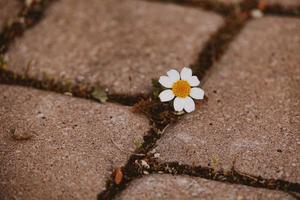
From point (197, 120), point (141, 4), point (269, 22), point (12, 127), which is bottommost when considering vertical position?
point (12, 127)

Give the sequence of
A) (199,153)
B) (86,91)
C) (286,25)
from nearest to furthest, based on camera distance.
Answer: (199,153) → (86,91) → (286,25)

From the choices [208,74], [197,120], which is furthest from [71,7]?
[197,120]

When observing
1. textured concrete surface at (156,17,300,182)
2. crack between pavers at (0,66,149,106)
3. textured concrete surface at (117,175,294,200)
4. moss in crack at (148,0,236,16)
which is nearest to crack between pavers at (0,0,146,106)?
crack between pavers at (0,66,149,106)

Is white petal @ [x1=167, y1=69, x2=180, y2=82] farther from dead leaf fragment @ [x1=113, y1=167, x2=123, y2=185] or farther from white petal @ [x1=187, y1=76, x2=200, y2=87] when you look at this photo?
dead leaf fragment @ [x1=113, y1=167, x2=123, y2=185]

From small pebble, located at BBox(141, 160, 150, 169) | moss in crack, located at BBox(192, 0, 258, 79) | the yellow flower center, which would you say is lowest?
small pebble, located at BBox(141, 160, 150, 169)

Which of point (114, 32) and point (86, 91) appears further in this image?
point (114, 32)

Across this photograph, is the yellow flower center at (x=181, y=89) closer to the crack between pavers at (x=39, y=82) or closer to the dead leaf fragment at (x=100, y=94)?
the crack between pavers at (x=39, y=82)

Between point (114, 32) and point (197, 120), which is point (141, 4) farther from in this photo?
point (197, 120)
